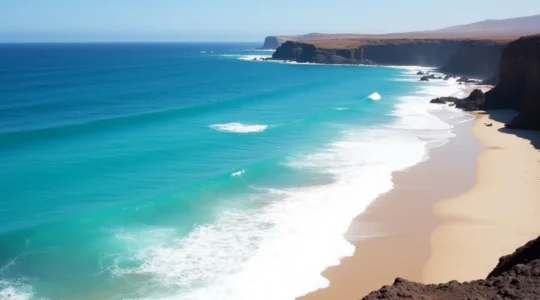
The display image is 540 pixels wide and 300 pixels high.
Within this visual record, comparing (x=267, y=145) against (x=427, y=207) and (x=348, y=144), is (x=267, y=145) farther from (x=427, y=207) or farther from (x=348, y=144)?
(x=427, y=207)

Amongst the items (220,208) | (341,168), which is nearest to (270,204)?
(220,208)

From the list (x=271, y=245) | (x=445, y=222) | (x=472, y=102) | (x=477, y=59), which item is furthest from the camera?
(x=477, y=59)

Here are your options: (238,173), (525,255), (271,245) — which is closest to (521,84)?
(238,173)

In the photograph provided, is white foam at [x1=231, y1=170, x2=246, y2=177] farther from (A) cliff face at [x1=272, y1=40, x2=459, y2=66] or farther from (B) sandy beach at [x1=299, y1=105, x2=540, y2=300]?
(A) cliff face at [x1=272, y1=40, x2=459, y2=66]

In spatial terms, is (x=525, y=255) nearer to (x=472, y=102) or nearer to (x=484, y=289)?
(x=484, y=289)

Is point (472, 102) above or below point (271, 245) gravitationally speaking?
above

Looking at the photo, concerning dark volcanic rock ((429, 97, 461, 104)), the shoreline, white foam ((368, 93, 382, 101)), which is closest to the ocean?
the shoreline

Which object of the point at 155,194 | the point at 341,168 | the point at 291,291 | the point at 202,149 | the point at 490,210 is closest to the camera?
the point at 291,291
